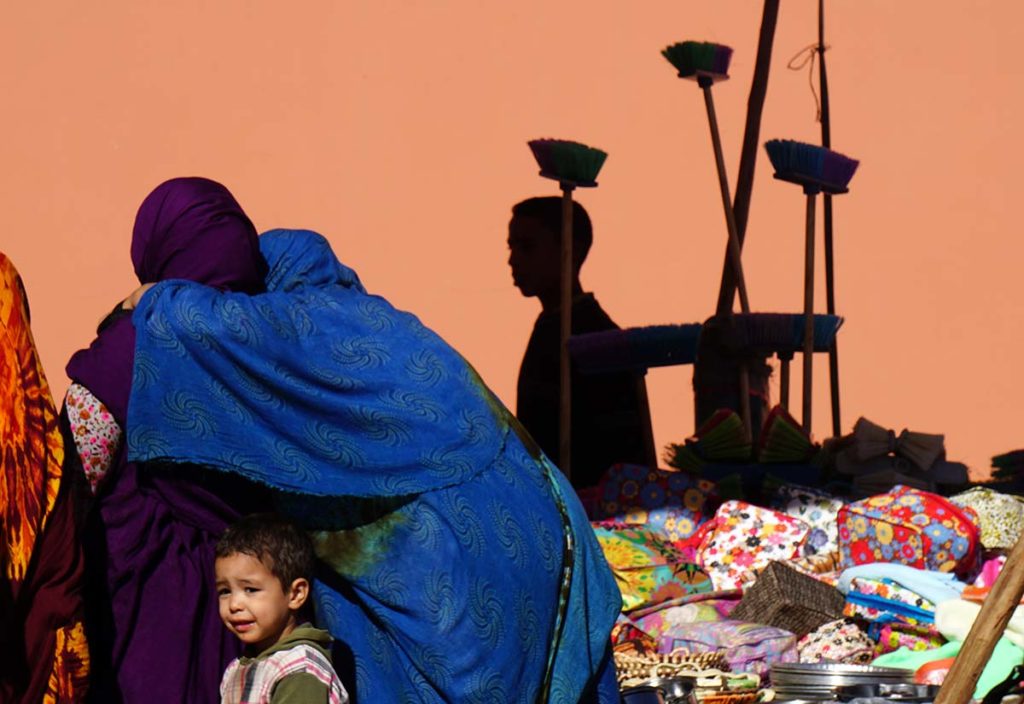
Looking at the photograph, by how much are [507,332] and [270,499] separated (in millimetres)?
4724

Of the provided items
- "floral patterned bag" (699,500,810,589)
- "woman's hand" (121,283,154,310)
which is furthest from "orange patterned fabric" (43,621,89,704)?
"floral patterned bag" (699,500,810,589)

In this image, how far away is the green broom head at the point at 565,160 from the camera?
18.6 feet

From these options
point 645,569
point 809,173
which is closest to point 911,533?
point 645,569

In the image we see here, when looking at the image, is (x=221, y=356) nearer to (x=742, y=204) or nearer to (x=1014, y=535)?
(x=1014, y=535)

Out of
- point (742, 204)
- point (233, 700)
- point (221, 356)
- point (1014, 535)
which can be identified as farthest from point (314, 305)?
point (742, 204)

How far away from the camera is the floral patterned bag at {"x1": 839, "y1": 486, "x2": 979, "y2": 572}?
4.80m

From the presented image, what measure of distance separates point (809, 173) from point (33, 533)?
3.52 metres

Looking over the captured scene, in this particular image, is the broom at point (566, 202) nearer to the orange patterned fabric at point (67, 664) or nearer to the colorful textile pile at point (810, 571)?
the colorful textile pile at point (810, 571)

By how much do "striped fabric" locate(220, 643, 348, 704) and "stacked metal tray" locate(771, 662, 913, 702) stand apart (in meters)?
1.36

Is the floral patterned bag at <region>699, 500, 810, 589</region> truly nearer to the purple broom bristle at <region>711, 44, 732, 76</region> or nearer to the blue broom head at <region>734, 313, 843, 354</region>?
the blue broom head at <region>734, 313, 843, 354</region>

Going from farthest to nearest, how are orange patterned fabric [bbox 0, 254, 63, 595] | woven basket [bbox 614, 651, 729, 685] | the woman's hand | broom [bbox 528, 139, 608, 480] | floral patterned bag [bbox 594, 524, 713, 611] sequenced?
broom [bbox 528, 139, 608, 480], floral patterned bag [bbox 594, 524, 713, 611], woven basket [bbox 614, 651, 729, 685], the woman's hand, orange patterned fabric [bbox 0, 254, 63, 595]

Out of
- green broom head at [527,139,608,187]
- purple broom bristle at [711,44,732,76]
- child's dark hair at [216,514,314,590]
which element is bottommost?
child's dark hair at [216,514,314,590]

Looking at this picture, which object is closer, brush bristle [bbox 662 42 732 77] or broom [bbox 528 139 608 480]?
broom [bbox 528 139 608 480]

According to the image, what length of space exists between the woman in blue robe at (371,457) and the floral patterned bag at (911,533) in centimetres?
194
